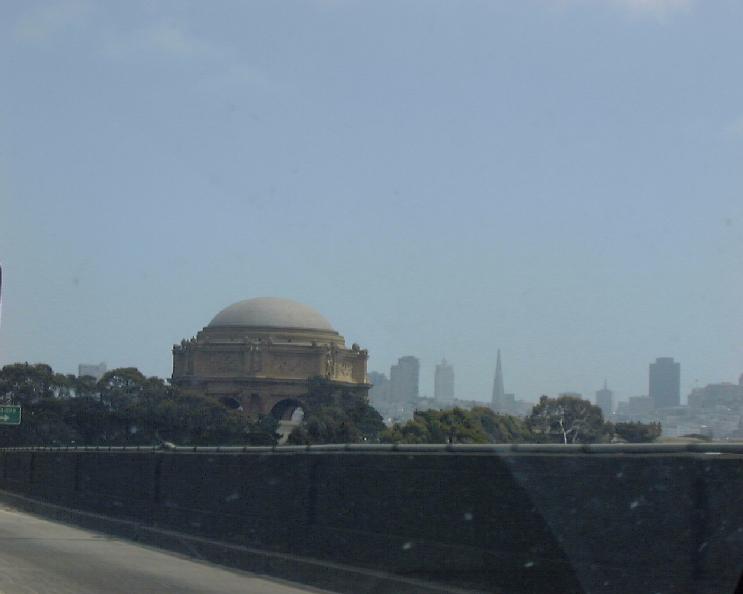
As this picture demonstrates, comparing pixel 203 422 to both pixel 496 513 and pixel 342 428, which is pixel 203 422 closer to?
pixel 342 428

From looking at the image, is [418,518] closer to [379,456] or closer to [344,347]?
[379,456]

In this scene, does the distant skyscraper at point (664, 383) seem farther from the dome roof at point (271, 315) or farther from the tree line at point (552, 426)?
the dome roof at point (271, 315)

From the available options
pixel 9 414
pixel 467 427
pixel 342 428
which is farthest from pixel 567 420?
pixel 9 414

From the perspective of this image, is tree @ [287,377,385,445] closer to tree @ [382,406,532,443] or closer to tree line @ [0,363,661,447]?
tree line @ [0,363,661,447]

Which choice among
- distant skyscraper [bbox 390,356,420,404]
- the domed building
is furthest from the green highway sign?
the domed building

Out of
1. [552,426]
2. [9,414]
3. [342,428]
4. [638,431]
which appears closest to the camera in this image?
[638,431]

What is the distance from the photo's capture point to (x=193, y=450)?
24.1 metres

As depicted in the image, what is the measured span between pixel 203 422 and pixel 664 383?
37.9 meters

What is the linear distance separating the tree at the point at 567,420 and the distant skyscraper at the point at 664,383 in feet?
4.31

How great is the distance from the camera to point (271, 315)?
133 meters

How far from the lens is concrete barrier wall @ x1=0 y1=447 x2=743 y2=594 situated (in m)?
11.2

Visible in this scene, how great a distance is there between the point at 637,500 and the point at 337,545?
6.30m

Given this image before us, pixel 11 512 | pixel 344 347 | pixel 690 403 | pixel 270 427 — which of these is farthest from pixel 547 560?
pixel 344 347

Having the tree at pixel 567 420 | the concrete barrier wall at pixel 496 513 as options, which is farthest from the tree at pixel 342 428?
the concrete barrier wall at pixel 496 513
